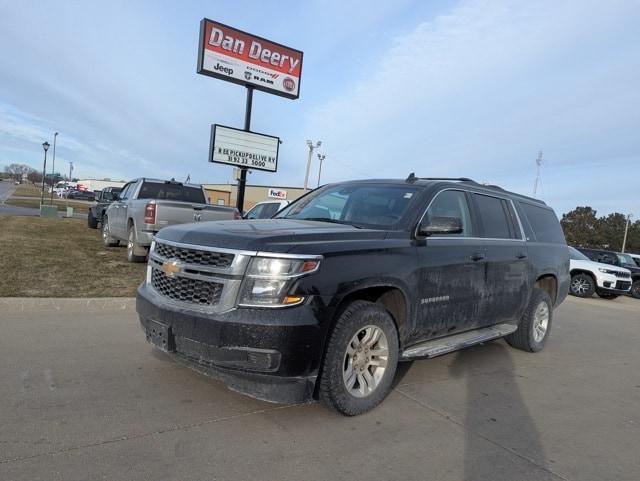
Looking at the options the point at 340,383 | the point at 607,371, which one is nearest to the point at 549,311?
the point at 607,371

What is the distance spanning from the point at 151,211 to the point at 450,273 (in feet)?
22.0

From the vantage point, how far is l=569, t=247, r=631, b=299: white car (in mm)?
16438

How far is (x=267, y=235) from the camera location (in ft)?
11.8

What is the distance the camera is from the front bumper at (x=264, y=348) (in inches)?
130

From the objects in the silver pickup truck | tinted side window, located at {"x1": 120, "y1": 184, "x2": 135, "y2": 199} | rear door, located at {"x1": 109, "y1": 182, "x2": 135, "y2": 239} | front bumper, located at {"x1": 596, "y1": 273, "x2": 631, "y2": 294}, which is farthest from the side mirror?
front bumper, located at {"x1": 596, "y1": 273, "x2": 631, "y2": 294}

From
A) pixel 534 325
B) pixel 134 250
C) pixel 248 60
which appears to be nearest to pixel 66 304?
pixel 134 250

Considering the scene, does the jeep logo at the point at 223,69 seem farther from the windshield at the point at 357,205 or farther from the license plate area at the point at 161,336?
the license plate area at the point at 161,336

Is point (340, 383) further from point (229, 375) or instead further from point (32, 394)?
point (32, 394)

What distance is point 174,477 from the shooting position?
2.82m

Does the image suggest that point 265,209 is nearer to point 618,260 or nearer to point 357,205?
point 357,205

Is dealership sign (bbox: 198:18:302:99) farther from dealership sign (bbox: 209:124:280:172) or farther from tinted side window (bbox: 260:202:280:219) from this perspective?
tinted side window (bbox: 260:202:280:219)

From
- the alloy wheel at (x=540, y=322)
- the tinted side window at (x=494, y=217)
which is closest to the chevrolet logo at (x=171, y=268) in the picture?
the tinted side window at (x=494, y=217)

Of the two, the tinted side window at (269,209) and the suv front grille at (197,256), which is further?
the tinted side window at (269,209)

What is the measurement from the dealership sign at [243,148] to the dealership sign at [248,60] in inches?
64.6
